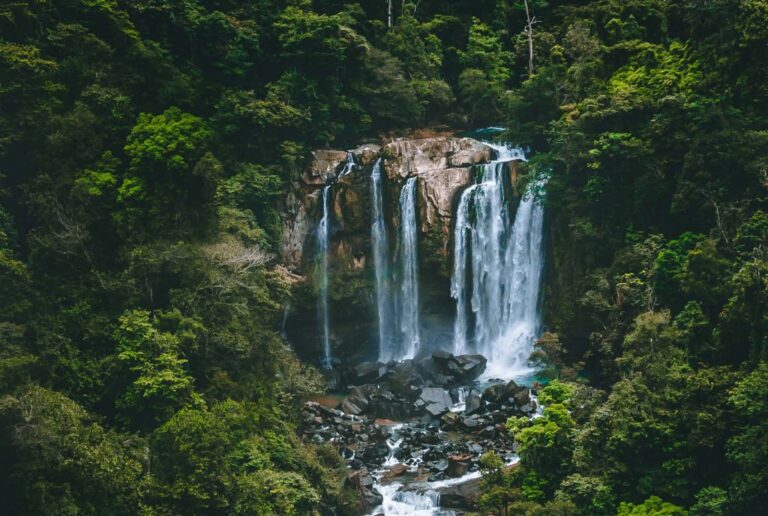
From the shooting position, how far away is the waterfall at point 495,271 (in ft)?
125

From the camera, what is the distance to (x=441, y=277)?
3950 cm

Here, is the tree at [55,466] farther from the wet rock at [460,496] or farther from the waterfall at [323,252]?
the waterfall at [323,252]

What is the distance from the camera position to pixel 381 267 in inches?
1571

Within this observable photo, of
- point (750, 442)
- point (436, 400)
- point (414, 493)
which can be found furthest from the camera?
point (436, 400)

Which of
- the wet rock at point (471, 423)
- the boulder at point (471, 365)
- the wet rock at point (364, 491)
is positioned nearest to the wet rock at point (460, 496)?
the wet rock at point (364, 491)

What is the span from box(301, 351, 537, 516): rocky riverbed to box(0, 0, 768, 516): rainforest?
0.13 metres

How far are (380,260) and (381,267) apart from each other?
0.34m

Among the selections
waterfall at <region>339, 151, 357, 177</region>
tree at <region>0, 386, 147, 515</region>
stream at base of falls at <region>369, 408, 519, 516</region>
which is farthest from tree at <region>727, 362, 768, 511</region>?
waterfall at <region>339, 151, 357, 177</region>

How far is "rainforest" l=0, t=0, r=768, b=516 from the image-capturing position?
2361 centimetres

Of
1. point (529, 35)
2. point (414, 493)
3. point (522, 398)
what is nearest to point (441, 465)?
point (414, 493)

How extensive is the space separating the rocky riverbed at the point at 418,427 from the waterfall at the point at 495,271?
213cm

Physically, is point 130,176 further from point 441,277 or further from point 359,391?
point 441,277

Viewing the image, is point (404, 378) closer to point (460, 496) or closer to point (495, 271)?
point (495, 271)

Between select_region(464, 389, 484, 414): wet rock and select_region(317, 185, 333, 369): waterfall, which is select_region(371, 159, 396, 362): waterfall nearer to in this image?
→ select_region(317, 185, 333, 369): waterfall
